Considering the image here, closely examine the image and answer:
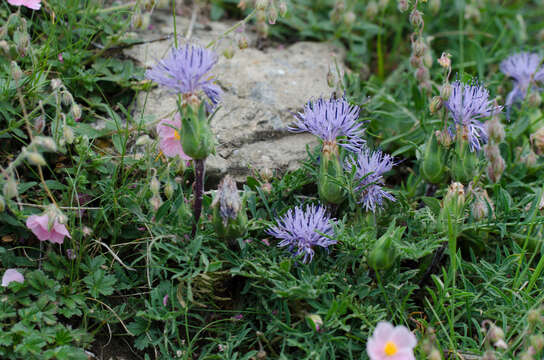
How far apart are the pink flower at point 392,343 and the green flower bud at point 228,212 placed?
0.54 m

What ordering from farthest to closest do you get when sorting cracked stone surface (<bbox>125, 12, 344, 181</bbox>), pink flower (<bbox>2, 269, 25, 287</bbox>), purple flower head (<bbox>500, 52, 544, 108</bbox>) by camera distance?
purple flower head (<bbox>500, 52, 544, 108</bbox>) < cracked stone surface (<bbox>125, 12, 344, 181</bbox>) < pink flower (<bbox>2, 269, 25, 287</bbox>)

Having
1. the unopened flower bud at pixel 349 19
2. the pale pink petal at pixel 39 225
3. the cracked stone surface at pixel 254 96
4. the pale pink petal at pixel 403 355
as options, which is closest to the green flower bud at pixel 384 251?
the pale pink petal at pixel 403 355

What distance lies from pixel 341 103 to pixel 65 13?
142 centimetres

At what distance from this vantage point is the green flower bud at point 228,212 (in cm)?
176

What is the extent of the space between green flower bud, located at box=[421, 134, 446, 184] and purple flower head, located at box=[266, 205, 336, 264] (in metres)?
0.44

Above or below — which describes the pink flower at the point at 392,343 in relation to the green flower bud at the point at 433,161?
below

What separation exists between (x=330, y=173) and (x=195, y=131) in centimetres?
53

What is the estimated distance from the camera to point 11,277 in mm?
1851

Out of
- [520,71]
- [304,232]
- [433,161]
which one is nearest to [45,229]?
[304,232]

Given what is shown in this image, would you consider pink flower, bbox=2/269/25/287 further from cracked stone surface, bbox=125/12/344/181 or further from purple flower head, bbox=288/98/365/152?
purple flower head, bbox=288/98/365/152

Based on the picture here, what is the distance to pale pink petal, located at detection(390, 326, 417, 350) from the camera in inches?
64.9

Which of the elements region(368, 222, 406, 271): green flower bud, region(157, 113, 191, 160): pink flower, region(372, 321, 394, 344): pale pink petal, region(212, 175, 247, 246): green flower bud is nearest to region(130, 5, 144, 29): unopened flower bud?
region(157, 113, 191, 160): pink flower

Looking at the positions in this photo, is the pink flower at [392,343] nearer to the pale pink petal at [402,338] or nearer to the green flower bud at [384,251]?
the pale pink petal at [402,338]

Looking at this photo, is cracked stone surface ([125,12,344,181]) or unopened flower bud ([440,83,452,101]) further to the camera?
cracked stone surface ([125,12,344,181])
